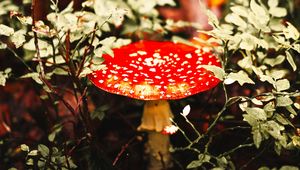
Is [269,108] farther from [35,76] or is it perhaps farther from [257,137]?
[35,76]

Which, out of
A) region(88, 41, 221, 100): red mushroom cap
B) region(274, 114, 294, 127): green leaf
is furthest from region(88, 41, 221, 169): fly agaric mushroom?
region(274, 114, 294, 127): green leaf

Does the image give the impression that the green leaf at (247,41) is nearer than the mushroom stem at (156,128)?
Yes

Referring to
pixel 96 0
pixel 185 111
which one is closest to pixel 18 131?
pixel 96 0

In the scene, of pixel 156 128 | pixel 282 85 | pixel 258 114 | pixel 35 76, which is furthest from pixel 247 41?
pixel 35 76

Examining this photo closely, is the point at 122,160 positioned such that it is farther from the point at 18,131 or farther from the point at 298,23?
the point at 298,23

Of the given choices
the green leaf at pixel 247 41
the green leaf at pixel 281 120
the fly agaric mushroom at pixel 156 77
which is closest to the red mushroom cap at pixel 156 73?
the fly agaric mushroom at pixel 156 77

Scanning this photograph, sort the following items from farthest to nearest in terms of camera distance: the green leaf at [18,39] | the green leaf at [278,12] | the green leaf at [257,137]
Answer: the green leaf at [278,12]
the green leaf at [18,39]
the green leaf at [257,137]

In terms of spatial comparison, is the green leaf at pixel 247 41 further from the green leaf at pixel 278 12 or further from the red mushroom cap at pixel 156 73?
the green leaf at pixel 278 12
